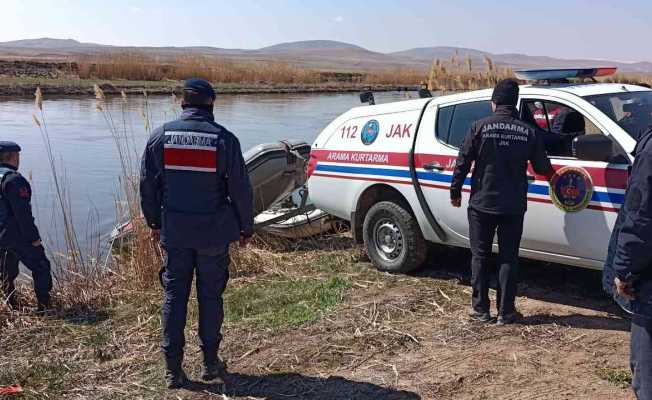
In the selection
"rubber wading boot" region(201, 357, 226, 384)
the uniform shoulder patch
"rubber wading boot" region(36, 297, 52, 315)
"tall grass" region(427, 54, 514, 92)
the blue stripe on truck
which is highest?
"tall grass" region(427, 54, 514, 92)

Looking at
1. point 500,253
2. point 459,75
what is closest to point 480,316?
point 500,253

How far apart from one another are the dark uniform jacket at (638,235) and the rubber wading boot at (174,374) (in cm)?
264

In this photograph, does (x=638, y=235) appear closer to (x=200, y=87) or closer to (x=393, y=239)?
(x=200, y=87)

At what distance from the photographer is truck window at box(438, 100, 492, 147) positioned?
6.03 metres

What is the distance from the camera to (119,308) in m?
6.53

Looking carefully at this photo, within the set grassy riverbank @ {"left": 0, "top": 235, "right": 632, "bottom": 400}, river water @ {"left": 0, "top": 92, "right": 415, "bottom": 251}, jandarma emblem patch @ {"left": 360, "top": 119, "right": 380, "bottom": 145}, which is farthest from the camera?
river water @ {"left": 0, "top": 92, "right": 415, "bottom": 251}

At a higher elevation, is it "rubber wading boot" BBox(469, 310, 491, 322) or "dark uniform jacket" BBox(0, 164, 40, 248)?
"dark uniform jacket" BBox(0, 164, 40, 248)

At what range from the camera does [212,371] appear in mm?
4547

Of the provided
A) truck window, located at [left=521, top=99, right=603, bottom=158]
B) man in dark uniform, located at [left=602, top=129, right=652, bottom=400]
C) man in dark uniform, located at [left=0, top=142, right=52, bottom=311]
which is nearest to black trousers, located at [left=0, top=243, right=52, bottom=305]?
man in dark uniform, located at [left=0, top=142, right=52, bottom=311]

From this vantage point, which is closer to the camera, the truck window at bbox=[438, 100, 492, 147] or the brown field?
the truck window at bbox=[438, 100, 492, 147]

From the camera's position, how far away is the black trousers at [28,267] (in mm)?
6281

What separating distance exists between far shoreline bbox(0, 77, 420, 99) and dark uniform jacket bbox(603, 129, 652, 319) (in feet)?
87.1

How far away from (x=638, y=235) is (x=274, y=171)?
6.35 meters

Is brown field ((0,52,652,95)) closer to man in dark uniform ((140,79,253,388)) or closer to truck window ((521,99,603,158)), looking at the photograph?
truck window ((521,99,603,158))
